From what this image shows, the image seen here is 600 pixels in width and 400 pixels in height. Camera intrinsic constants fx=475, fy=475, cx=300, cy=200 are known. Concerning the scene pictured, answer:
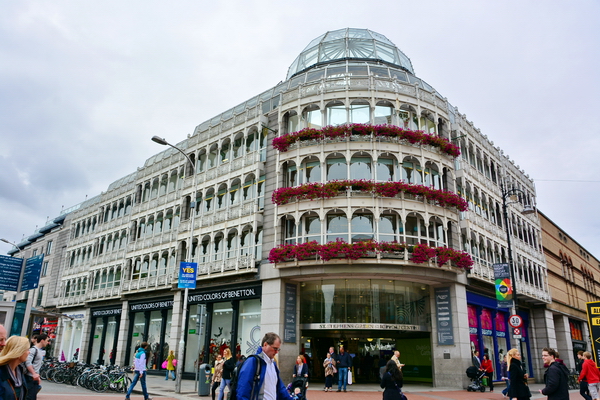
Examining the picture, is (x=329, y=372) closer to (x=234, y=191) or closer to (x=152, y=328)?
(x=234, y=191)

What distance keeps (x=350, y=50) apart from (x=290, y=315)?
18.4m

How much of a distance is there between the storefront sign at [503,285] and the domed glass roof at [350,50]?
1582cm

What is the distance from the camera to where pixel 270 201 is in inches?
1083

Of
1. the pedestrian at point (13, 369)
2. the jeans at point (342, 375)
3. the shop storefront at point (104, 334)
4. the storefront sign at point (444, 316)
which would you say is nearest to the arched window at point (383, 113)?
the storefront sign at point (444, 316)

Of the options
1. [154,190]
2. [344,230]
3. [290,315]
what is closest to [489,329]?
[344,230]

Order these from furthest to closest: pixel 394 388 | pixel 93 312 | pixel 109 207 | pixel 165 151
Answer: pixel 109 207
pixel 93 312
pixel 165 151
pixel 394 388

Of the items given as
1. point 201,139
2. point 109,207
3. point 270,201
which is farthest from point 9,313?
point 109,207

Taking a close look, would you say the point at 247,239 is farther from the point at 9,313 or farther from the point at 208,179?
the point at 9,313

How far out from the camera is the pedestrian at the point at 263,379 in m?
5.41

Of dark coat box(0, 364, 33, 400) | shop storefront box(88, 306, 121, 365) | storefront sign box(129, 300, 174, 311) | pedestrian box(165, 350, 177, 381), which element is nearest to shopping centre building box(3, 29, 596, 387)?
storefront sign box(129, 300, 174, 311)

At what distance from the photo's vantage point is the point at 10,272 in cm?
2861

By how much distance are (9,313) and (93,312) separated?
21323 mm

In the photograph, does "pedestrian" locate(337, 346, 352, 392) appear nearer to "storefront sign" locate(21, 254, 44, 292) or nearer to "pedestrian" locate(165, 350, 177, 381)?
"pedestrian" locate(165, 350, 177, 381)

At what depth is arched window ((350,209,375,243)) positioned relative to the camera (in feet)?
80.4
